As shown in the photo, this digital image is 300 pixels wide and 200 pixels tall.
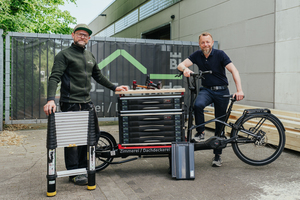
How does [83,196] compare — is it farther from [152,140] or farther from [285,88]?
[285,88]

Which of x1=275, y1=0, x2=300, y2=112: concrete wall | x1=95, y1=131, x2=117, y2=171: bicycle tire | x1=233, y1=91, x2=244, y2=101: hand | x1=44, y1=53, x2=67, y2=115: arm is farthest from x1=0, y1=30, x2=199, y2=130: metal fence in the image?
x1=233, y1=91, x2=244, y2=101: hand

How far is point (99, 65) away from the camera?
8.21 m

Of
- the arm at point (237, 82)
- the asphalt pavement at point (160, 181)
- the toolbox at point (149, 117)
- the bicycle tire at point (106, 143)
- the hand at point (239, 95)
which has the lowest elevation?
the asphalt pavement at point (160, 181)

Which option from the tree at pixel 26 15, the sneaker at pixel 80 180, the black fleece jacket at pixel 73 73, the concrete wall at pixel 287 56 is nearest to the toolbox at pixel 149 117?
the black fleece jacket at pixel 73 73

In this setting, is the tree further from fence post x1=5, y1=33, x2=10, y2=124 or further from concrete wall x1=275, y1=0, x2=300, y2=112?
concrete wall x1=275, y1=0, x2=300, y2=112

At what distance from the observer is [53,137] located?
338 cm

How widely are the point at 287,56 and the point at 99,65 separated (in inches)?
204

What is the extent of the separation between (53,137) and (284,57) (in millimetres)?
6314

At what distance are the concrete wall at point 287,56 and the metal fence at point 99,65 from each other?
2717 mm

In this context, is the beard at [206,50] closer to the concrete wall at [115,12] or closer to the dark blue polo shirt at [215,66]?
the dark blue polo shirt at [215,66]

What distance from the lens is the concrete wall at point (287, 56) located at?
6.93 m

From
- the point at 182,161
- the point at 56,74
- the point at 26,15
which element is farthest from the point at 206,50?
the point at 26,15

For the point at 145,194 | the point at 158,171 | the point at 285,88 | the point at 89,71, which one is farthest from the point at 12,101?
the point at 285,88

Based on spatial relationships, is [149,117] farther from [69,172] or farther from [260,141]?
[260,141]
